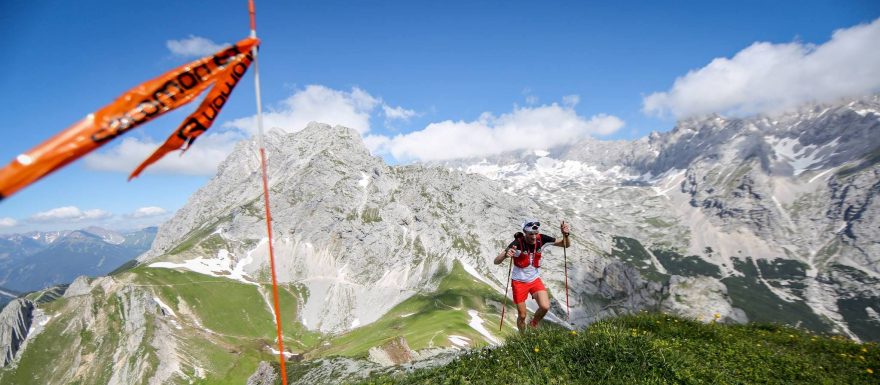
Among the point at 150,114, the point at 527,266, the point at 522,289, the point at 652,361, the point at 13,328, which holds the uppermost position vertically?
the point at 150,114

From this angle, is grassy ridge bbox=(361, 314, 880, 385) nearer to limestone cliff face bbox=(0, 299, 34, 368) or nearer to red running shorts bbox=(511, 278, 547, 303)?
red running shorts bbox=(511, 278, 547, 303)

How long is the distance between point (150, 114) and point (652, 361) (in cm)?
1256

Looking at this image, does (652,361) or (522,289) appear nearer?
(652,361)

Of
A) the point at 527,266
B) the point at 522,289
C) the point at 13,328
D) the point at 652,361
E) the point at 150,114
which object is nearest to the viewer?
the point at 150,114

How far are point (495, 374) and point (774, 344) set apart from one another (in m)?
10.3

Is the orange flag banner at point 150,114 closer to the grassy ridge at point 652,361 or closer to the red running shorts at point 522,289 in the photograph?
the grassy ridge at point 652,361

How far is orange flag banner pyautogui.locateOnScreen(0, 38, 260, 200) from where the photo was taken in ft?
22.8

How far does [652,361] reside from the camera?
9.77 metres

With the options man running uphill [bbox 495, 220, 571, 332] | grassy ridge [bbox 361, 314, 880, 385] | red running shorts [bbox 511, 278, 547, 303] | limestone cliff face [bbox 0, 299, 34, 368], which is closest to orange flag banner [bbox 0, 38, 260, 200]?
grassy ridge [bbox 361, 314, 880, 385]

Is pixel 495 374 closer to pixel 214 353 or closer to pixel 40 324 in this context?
pixel 214 353

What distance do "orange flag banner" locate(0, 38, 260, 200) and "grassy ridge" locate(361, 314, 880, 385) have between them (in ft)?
26.3

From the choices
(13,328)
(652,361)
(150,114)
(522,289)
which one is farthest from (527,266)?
(13,328)

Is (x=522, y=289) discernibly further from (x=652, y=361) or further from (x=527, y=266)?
(x=652, y=361)

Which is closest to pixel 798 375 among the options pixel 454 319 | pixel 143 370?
pixel 454 319
